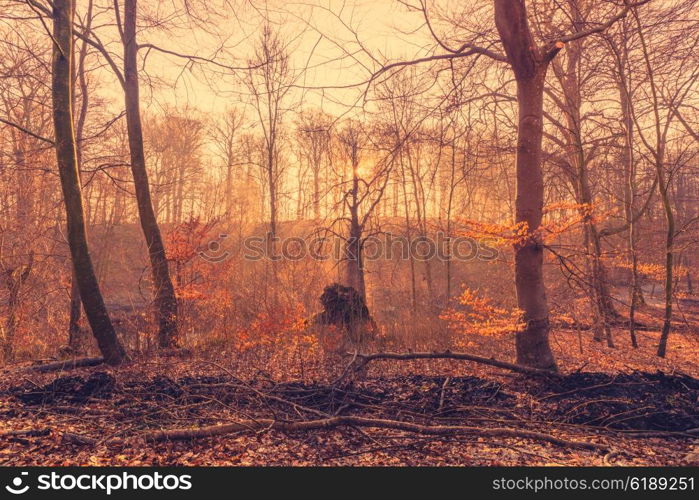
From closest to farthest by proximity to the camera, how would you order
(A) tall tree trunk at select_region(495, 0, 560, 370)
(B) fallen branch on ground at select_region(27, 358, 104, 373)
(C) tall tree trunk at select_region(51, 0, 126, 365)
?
1. (A) tall tree trunk at select_region(495, 0, 560, 370)
2. (C) tall tree trunk at select_region(51, 0, 126, 365)
3. (B) fallen branch on ground at select_region(27, 358, 104, 373)

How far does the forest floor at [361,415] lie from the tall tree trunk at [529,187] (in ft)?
2.44

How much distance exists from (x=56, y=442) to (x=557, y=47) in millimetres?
7892

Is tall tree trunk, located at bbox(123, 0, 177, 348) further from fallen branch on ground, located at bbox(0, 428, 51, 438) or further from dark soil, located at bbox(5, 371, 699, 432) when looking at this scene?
fallen branch on ground, located at bbox(0, 428, 51, 438)

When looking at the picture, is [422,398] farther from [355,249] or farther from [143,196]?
[355,249]

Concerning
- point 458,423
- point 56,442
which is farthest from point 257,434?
point 458,423

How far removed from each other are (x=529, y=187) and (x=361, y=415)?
4.38 meters

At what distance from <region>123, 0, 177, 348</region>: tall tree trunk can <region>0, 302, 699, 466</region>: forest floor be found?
9.71ft

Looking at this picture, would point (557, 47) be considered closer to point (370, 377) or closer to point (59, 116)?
point (370, 377)

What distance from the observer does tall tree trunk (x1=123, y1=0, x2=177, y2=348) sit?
965 centimetres

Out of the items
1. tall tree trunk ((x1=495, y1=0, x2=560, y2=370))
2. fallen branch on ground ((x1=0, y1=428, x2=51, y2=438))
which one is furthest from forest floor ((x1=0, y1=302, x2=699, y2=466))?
tall tree trunk ((x1=495, y1=0, x2=560, y2=370))

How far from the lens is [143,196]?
971cm

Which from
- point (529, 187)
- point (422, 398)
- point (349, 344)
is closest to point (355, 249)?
point (349, 344)

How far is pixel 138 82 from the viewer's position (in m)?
9.95

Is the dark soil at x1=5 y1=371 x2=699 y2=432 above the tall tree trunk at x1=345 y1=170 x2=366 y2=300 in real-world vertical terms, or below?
below
